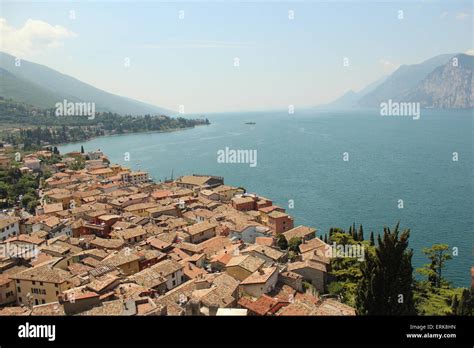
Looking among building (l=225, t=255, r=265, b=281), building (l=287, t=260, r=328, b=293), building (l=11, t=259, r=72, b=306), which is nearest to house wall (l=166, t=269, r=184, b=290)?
building (l=225, t=255, r=265, b=281)

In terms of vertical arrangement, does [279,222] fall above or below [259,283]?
below

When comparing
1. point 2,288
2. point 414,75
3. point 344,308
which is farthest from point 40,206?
point 414,75

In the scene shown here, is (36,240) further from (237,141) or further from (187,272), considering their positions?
(237,141)

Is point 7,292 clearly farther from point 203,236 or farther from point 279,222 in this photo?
point 279,222

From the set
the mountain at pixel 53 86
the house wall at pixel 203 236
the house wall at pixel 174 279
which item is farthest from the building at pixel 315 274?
the mountain at pixel 53 86

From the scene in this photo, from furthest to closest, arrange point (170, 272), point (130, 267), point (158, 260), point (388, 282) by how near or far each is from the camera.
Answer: point (158, 260), point (130, 267), point (170, 272), point (388, 282)

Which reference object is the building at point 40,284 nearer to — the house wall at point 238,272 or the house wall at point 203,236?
the house wall at point 238,272

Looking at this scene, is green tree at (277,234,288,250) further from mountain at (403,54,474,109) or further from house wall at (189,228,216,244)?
mountain at (403,54,474,109)

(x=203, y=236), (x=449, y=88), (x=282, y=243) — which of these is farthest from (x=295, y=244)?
(x=449, y=88)
